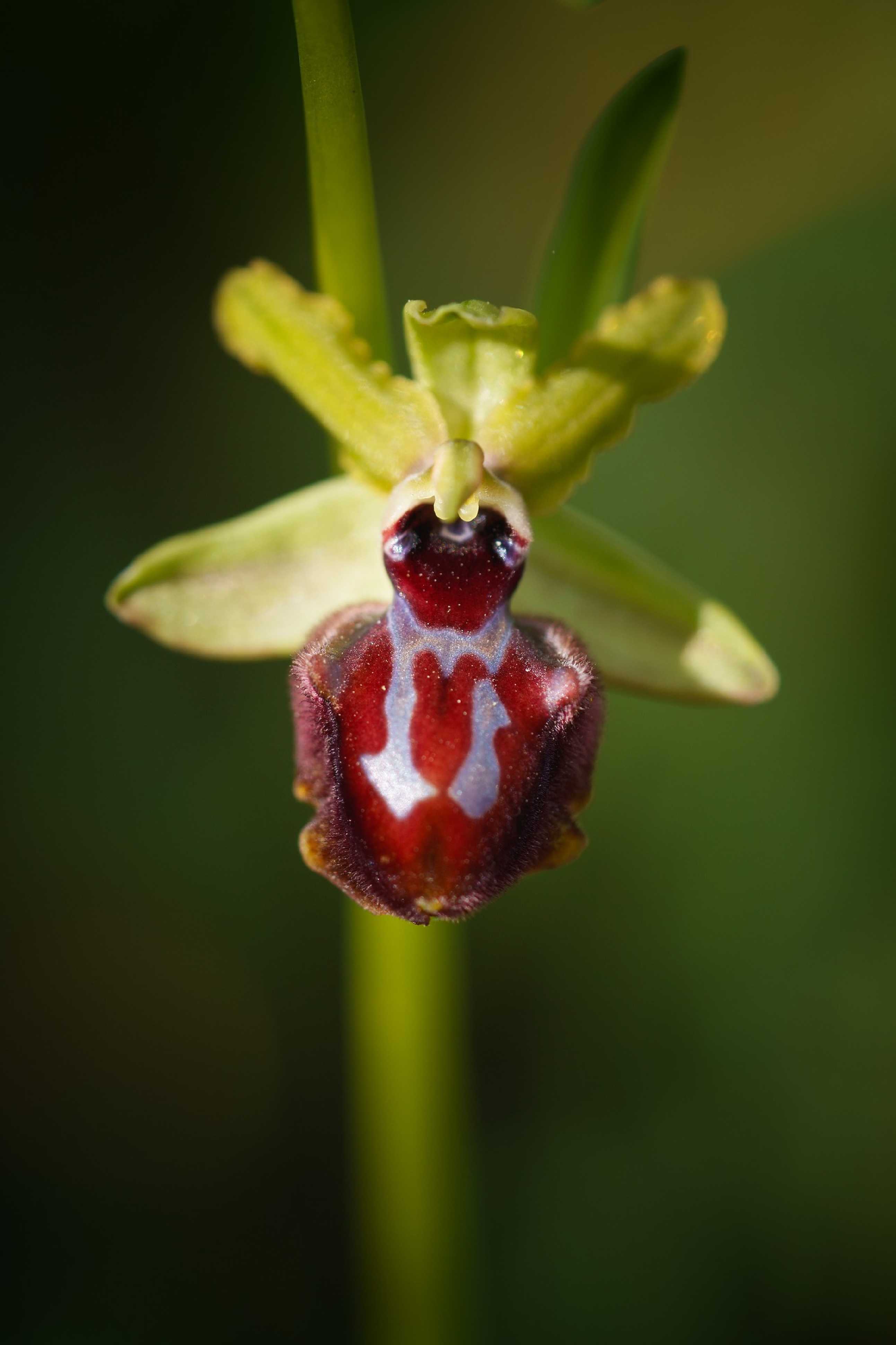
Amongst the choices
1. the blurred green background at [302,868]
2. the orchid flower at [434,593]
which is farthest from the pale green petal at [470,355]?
the blurred green background at [302,868]

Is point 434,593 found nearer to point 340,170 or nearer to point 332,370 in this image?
point 332,370

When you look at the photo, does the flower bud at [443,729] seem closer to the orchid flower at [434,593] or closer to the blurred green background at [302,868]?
the orchid flower at [434,593]

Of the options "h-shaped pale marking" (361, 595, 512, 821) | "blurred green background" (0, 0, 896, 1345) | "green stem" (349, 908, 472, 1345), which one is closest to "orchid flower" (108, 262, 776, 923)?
"h-shaped pale marking" (361, 595, 512, 821)

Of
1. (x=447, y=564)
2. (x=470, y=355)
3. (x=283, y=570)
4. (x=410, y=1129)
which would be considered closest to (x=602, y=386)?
(x=470, y=355)

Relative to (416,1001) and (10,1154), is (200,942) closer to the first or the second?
(10,1154)

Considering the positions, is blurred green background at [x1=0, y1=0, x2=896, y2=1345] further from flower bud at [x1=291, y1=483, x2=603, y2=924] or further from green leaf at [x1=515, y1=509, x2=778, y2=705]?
flower bud at [x1=291, y1=483, x2=603, y2=924]
